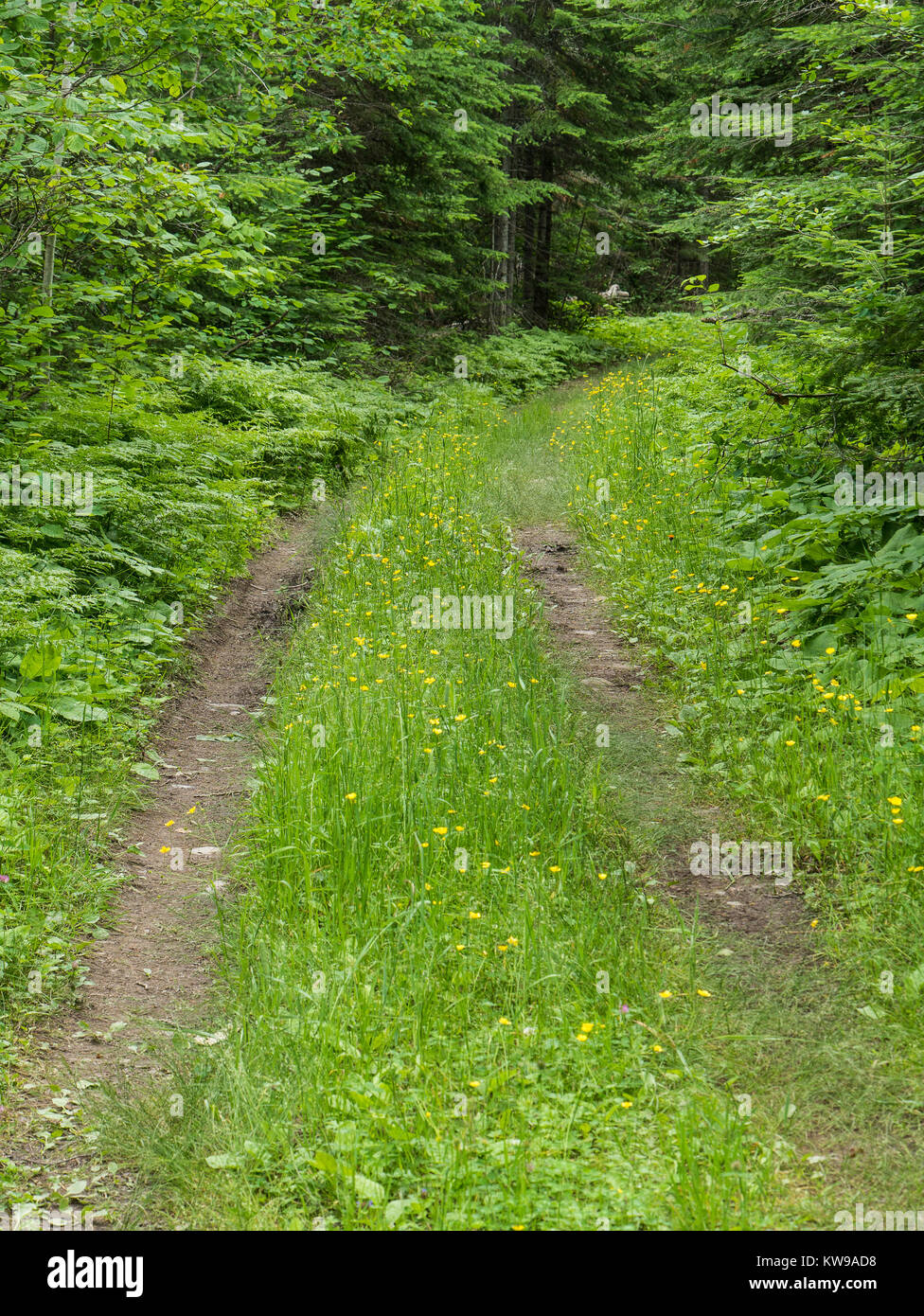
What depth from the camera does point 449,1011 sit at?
11.3ft

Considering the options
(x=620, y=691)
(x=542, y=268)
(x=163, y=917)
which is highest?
(x=542, y=268)

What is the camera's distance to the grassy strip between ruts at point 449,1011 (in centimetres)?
280

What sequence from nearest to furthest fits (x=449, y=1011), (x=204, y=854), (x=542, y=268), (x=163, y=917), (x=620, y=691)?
(x=449, y=1011) → (x=163, y=917) → (x=204, y=854) → (x=620, y=691) → (x=542, y=268)

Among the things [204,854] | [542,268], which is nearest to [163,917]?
[204,854]

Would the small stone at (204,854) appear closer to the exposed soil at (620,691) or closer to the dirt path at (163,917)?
the dirt path at (163,917)

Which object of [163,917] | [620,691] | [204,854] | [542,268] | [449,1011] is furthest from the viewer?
[542,268]

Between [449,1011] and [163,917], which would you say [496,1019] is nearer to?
[449,1011]

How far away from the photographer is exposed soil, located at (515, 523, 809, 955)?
13.4ft

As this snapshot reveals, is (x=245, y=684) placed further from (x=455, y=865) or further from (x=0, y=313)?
(x=0, y=313)

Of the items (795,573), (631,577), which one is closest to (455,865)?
(795,573)

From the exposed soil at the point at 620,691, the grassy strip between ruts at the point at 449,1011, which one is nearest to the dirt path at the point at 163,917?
the grassy strip between ruts at the point at 449,1011

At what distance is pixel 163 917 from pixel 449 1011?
172 centimetres

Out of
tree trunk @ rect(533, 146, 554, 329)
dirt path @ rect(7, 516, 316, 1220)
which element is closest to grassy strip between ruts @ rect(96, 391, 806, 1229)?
dirt path @ rect(7, 516, 316, 1220)

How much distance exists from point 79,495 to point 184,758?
248 cm
